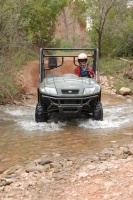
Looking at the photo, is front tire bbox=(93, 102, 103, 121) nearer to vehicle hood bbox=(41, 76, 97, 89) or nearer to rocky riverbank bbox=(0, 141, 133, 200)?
vehicle hood bbox=(41, 76, 97, 89)

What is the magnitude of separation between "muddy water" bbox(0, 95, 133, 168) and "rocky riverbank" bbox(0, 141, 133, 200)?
404mm

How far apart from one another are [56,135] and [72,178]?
2667 mm

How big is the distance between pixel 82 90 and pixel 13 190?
3.52 meters

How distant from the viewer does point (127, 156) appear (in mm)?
6215

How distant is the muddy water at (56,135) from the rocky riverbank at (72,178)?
40cm

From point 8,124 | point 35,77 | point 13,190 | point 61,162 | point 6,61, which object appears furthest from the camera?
point 35,77

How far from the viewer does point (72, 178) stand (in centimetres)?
527

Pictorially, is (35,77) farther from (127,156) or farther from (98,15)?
(127,156)

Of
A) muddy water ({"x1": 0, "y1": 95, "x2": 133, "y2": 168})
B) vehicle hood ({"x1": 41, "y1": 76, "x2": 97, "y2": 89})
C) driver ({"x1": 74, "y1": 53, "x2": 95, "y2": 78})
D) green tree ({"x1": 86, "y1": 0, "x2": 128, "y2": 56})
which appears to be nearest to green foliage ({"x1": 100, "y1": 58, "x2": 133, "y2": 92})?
green tree ({"x1": 86, "y1": 0, "x2": 128, "y2": 56})

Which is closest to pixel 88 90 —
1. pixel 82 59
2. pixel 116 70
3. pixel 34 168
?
pixel 82 59

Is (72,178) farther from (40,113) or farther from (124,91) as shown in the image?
(124,91)

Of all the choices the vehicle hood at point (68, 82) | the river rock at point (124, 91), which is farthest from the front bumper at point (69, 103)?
the river rock at point (124, 91)

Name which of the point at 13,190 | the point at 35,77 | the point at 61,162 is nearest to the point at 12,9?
the point at 35,77

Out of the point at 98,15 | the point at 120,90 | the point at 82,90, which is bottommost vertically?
the point at 120,90
